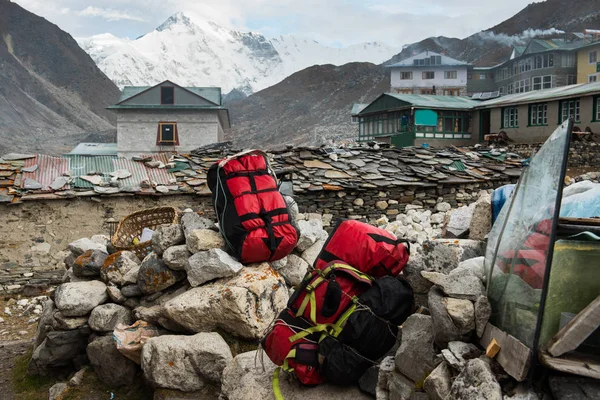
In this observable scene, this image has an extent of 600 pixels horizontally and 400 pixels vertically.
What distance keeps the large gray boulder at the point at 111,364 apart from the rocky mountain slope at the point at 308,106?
171 feet

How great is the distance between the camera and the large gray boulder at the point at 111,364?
5723 millimetres

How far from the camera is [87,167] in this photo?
1350cm

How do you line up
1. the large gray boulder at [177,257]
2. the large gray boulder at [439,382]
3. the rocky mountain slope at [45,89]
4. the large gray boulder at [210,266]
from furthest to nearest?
the rocky mountain slope at [45,89], the large gray boulder at [177,257], the large gray boulder at [210,266], the large gray boulder at [439,382]

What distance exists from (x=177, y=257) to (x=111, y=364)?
132 cm

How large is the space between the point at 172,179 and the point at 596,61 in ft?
166

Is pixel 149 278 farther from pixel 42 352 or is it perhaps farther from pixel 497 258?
pixel 497 258

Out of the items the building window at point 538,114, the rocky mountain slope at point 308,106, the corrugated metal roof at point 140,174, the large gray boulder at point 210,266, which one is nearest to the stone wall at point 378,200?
the corrugated metal roof at point 140,174

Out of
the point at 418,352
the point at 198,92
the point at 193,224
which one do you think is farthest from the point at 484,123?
the point at 418,352

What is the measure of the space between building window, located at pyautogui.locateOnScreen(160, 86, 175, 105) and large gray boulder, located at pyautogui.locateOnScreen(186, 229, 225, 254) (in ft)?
101

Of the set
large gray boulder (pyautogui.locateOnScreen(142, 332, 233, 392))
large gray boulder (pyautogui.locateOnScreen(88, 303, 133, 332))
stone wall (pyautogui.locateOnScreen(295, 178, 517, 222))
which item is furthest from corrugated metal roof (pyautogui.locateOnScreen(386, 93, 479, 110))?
large gray boulder (pyautogui.locateOnScreen(142, 332, 233, 392))

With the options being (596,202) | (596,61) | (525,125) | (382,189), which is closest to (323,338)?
(596,202)

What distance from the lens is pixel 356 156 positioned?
Result: 577 inches

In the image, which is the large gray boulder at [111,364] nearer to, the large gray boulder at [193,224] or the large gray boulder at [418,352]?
the large gray boulder at [193,224]

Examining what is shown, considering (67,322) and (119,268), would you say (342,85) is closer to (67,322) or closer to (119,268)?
(119,268)
